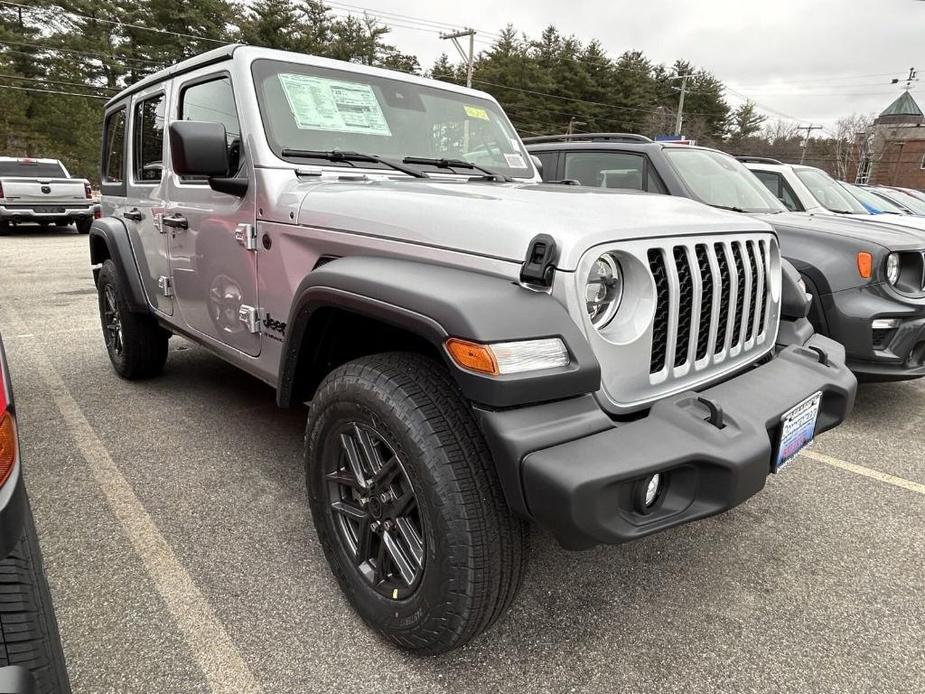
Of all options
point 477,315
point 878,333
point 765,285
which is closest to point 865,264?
point 878,333

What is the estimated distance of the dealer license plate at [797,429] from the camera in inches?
73.3

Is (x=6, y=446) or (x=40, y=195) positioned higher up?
(x=40, y=195)

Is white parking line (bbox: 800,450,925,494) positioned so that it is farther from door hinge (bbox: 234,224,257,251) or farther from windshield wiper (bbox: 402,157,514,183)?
door hinge (bbox: 234,224,257,251)

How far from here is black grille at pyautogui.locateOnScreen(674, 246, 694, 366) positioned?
6.19 feet

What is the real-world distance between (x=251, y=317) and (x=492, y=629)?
165 centimetres

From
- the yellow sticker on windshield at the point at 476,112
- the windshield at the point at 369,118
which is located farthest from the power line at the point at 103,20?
the windshield at the point at 369,118

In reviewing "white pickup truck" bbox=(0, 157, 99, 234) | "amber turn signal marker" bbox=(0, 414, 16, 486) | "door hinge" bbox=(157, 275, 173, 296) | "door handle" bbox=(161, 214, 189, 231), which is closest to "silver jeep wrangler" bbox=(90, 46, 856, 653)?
"door handle" bbox=(161, 214, 189, 231)

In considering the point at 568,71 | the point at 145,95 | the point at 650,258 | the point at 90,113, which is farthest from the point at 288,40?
the point at 650,258

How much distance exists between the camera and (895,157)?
5216cm

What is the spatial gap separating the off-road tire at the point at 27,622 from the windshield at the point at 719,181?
465cm

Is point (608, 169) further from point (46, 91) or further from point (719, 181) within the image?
point (46, 91)

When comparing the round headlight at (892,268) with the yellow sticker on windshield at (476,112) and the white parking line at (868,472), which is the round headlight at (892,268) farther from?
the yellow sticker on windshield at (476,112)

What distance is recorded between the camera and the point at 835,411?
87.4 inches

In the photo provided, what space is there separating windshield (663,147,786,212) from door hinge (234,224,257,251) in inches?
136
